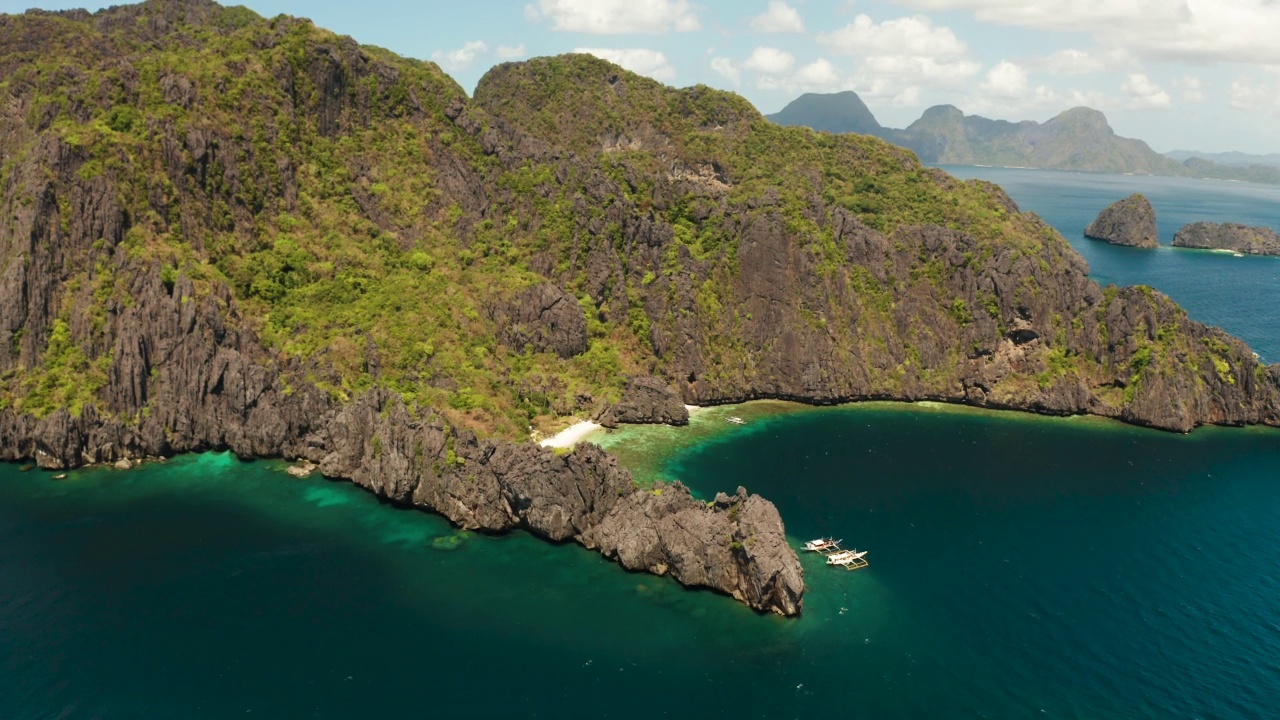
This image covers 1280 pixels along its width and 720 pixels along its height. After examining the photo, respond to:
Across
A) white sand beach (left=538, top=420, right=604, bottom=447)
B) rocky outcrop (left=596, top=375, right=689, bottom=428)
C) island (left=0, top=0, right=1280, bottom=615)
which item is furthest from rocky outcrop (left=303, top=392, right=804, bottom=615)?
rocky outcrop (left=596, top=375, right=689, bottom=428)

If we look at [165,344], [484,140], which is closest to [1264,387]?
[484,140]

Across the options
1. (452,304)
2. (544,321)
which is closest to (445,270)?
(452,304)

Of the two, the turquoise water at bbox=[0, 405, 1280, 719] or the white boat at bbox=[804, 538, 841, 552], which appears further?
the white boat at bbox=[804, 538, 841, 552]

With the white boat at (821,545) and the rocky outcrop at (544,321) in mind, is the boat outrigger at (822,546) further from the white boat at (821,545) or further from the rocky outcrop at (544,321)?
the rocky outcrop at (544,321)

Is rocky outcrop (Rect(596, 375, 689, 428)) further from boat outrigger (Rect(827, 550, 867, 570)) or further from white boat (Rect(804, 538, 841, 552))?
boat outrigger (Rect(827, 550, 867, 570))

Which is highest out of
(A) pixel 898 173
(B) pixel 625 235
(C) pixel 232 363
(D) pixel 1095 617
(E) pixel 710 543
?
(A) pixel 898 173

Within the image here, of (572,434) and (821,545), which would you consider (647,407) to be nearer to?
(572,434)

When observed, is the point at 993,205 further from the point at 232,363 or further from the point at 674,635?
the point at 232,363

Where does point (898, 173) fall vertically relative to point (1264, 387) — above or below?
above
